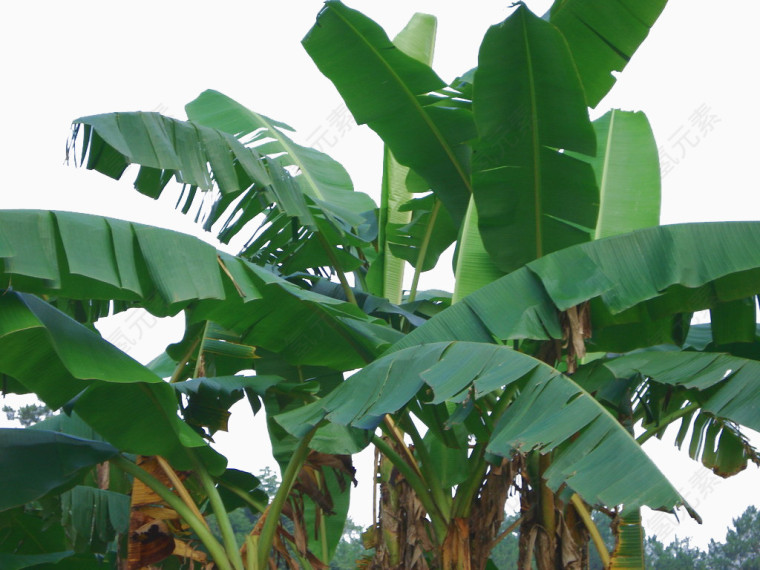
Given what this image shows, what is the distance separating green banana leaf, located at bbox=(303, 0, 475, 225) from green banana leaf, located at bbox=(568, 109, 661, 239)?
2.77 feet

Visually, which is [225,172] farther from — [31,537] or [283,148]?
[31,537]

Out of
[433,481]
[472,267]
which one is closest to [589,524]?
[433,481]

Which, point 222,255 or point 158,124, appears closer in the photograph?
point 222,255

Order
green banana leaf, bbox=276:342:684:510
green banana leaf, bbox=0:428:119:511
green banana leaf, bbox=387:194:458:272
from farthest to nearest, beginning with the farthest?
green banana leaf, bbox=387:194:458:272 < green banana leaf, bbox=0:428:119:511 < green banana leaf, bbox=276:342:684:510

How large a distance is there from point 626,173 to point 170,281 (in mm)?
2885

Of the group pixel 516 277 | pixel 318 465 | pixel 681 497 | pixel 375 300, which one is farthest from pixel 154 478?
pixel 681 497

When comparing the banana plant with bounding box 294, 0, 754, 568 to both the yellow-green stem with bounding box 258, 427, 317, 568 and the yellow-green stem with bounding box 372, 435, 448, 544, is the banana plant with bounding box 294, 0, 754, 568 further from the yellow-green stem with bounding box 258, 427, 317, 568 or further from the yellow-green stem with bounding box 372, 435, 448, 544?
the yellow-green stem with bounding box 258, 427, 317, 568

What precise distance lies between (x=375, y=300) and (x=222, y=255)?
4.69 ft

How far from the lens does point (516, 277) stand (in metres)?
3.06

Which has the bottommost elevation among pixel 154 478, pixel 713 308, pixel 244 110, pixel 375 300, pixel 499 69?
pixel 154 478

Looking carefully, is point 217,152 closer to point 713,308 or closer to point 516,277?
point 516,277

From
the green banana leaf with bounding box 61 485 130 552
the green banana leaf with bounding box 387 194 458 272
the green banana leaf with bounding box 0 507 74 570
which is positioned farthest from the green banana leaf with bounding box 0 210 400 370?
the green banana leaf with bounding box 0 507 74 570

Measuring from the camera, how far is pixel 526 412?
2.55 metres

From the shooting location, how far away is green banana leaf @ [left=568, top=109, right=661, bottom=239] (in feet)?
14.2
